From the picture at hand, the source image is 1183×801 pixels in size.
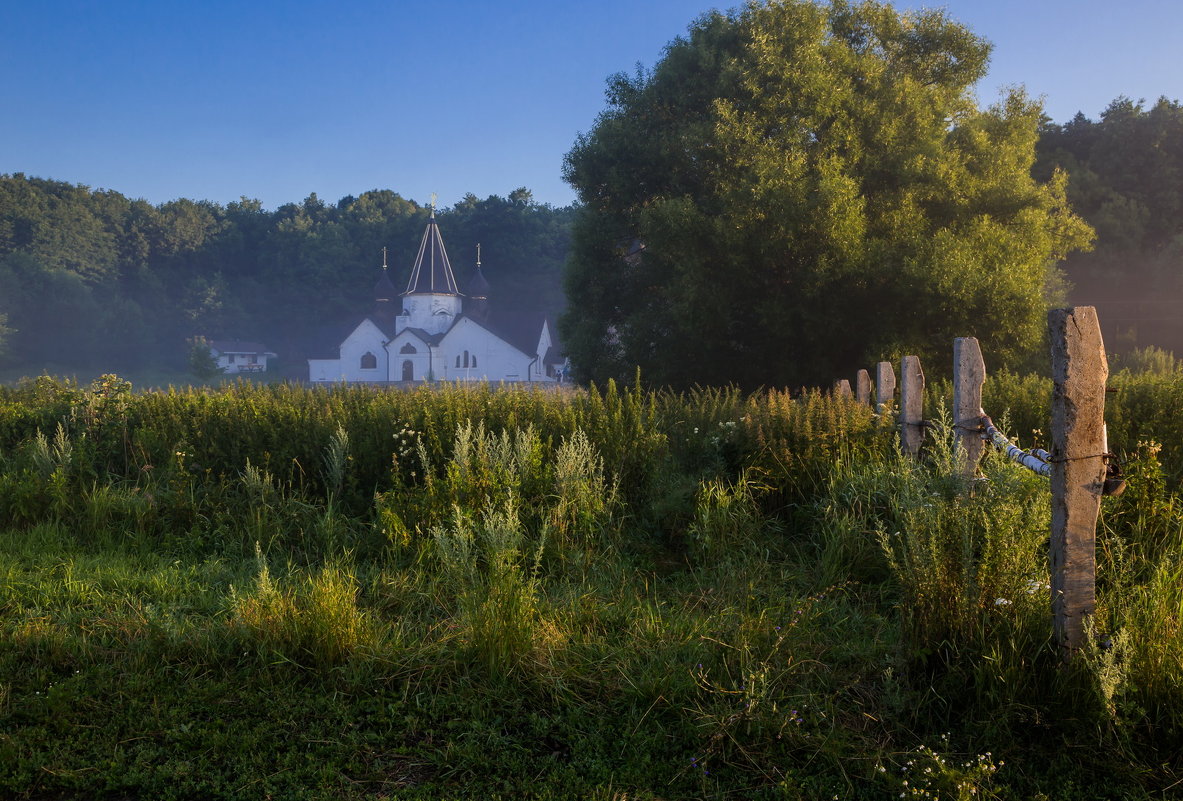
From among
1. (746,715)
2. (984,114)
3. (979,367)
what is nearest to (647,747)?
(746,715)

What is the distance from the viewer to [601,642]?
459 cm

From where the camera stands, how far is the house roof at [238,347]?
8171 centimetres

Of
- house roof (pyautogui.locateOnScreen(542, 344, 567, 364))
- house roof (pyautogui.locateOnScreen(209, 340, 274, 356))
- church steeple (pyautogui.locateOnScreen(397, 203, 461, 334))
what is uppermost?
church steeple (pyautogui.locateOnScreen(397, 203, 461, 334))

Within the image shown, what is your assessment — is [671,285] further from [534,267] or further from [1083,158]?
[534,267]

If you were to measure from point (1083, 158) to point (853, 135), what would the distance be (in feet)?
81.1

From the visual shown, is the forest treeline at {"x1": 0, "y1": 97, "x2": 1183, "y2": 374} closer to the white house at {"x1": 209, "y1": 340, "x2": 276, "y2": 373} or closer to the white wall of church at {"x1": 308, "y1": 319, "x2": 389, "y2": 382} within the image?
the white house at {"x1": 209, "y1": 340, "x2": 276, "y2": 373}

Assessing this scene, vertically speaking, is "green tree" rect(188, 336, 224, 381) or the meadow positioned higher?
"green tree" rect(188, 336, 224, 381)

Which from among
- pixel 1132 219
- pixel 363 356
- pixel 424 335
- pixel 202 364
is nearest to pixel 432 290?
pixel 424 335

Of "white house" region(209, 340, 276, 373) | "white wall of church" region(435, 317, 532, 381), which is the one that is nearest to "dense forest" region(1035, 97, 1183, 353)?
"white wall of church" region(435, 317, 532, 381)

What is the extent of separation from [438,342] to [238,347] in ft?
81.9

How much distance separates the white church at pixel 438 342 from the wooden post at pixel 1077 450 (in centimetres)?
6261

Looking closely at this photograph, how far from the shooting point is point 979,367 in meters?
6.87

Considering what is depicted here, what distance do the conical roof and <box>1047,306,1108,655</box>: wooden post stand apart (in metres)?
70.6

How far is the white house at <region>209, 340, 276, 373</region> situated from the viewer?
81312 millimetres
